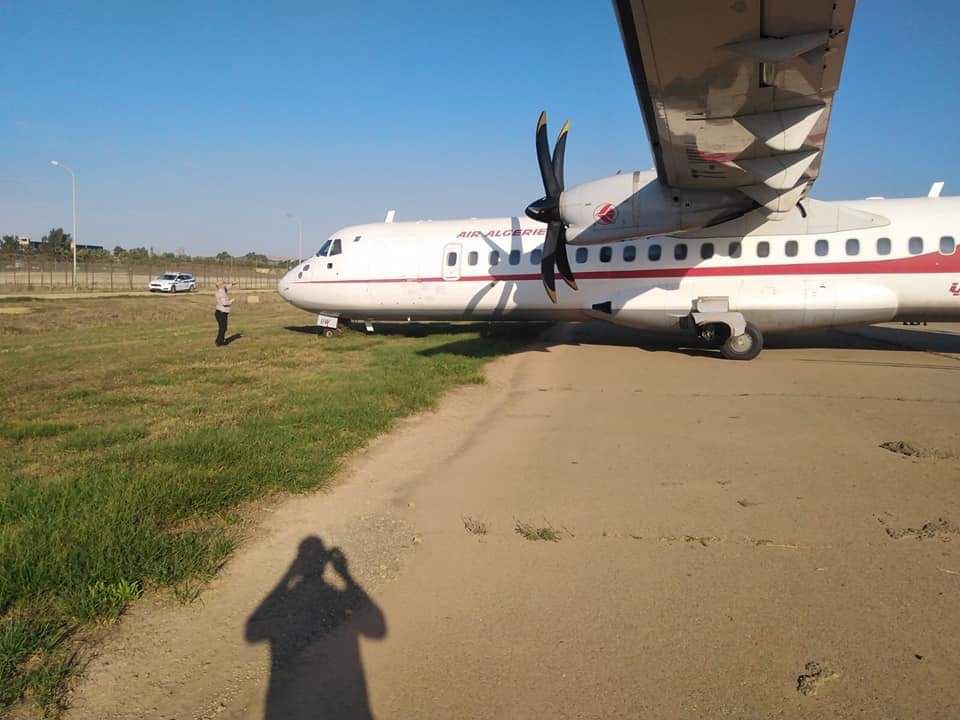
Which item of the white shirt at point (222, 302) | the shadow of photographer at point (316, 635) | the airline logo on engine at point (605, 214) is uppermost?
the airline logo on engine at point (605, 214)

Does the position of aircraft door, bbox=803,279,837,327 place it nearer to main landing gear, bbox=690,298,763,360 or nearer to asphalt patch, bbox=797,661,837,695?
main landing gear, bbox=690,298,763,360

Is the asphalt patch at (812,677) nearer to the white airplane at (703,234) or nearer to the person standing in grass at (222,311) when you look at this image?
the white airplane at (703,234)

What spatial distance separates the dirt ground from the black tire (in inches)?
230

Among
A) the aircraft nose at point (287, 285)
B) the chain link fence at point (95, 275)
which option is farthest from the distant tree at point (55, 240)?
the aircraft nose at point (287, 285)

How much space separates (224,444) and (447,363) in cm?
605

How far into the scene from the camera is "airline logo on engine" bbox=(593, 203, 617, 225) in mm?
11875

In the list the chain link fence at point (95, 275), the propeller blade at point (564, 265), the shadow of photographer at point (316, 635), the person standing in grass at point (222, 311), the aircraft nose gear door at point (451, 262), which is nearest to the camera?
the shadow of photographer at point (316, 635)

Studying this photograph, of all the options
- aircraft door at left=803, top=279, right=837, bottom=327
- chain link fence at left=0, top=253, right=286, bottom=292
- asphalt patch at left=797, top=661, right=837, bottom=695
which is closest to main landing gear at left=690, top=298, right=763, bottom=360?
aircraft door at left=803, top=279, right=837, bottom=327

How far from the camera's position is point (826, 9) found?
614cm

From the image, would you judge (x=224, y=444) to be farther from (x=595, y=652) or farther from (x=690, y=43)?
(x=690, y=43)

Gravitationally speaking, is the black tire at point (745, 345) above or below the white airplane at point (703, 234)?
below

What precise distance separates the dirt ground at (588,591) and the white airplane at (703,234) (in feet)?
14.6

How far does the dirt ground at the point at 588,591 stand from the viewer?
2627 millimetres

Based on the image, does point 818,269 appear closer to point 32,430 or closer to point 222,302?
point 32,430
